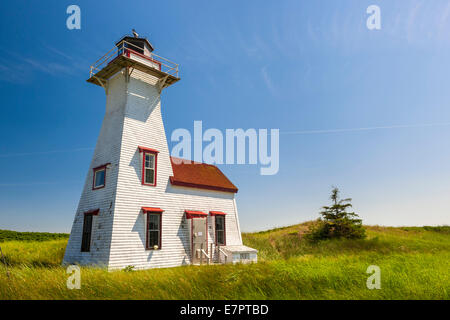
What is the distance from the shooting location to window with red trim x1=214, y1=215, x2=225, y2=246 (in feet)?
62.0

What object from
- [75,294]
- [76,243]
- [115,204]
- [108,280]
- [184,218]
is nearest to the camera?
[75,294]

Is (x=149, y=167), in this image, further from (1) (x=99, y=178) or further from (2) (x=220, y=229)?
(2) (x=220, y=229)

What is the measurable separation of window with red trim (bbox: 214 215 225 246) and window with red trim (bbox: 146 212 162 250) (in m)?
4.31

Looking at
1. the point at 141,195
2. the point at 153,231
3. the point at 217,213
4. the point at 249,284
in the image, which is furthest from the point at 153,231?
the point at 249,284

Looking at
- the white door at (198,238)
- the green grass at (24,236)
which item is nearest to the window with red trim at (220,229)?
the white door at (198,238)

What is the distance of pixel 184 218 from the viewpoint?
1719cm

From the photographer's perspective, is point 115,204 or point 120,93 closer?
point 115,204

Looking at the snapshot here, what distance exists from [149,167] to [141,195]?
175 cm

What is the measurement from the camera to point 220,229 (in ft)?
62.8

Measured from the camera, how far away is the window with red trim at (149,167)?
16.1 metres

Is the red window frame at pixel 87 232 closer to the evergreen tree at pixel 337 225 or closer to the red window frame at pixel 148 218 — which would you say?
the red window frame at pixel 148 218
